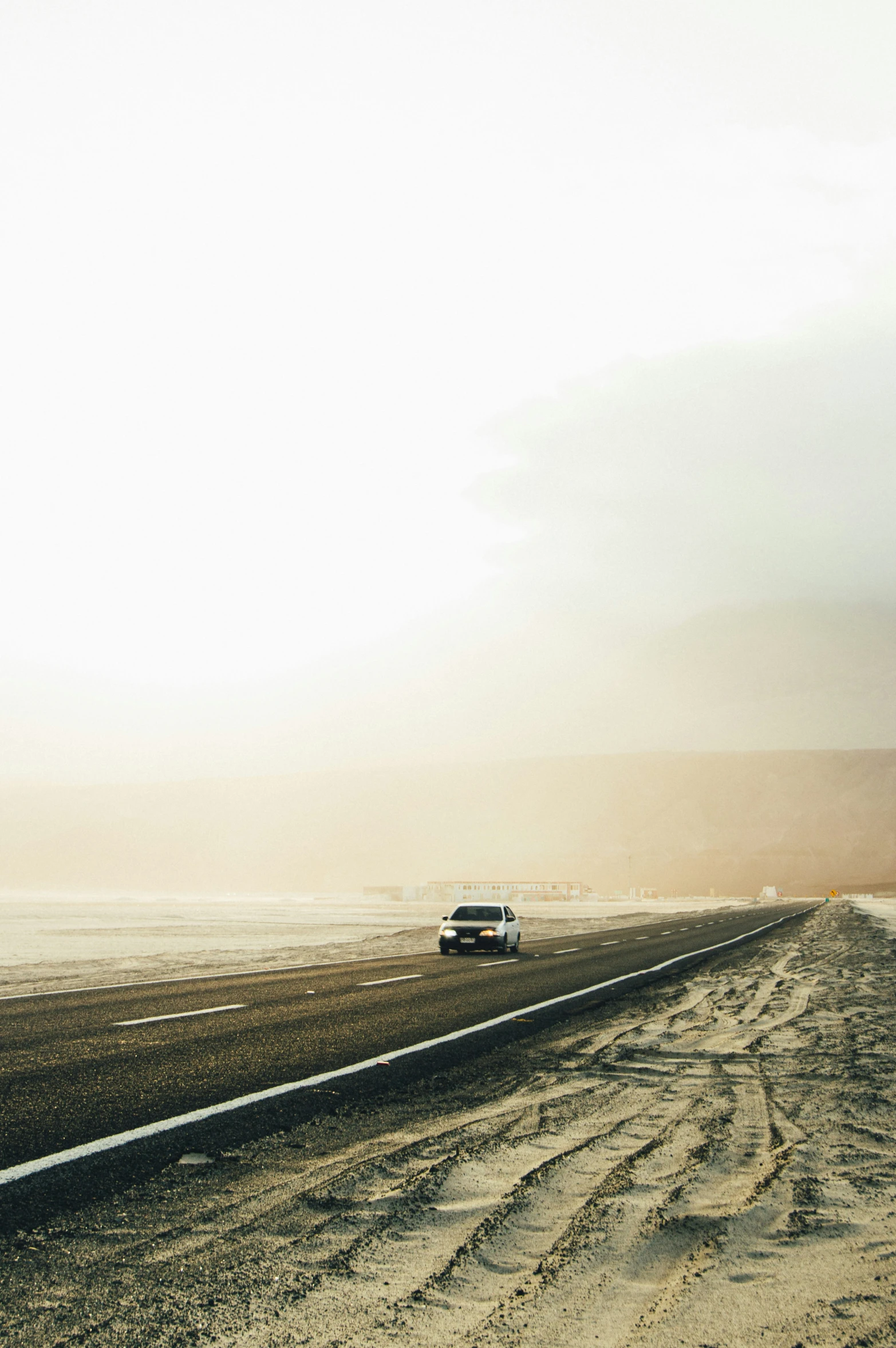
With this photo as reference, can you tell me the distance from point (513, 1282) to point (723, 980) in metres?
14.7

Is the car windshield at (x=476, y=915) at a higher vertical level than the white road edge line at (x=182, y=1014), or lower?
lower

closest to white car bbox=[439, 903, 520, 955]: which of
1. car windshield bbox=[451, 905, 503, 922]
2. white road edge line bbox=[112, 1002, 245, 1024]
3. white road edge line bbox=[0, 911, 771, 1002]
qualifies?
car windshield bbox=[451, 905, 503, 922]

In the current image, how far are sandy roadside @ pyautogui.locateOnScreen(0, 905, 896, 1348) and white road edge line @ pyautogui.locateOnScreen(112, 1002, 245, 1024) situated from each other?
4.61 metres

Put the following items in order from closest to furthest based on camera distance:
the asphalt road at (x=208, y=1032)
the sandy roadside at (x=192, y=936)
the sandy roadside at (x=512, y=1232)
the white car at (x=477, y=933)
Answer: the sandy roadside at (x=512, y=1232)
the asphalt road at (x=208, y=1032)
the sandy roadside at (x=192, y=936)
the white car at (x=477, y=933)

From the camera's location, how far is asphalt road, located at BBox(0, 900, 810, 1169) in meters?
6.69

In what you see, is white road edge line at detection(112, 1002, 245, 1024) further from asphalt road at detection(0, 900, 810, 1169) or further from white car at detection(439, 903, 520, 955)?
white car at detection(439, 903, 520, 955)

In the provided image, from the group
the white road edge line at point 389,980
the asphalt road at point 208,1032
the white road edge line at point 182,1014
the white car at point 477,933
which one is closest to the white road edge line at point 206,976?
the asphalt road at point 208,1032

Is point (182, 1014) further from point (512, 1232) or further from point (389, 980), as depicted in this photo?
point (512, 1232)

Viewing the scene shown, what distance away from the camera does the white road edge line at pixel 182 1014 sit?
35.9ft

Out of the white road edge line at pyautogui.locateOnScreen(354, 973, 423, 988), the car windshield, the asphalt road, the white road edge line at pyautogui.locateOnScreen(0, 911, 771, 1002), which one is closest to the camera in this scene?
the asphalt road

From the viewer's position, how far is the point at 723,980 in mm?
17188

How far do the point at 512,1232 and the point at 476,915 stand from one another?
2356cm

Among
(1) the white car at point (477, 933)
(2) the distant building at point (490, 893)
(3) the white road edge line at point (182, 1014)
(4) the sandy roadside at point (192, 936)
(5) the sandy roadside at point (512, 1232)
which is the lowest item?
(2) the distant building at point (490, 893)

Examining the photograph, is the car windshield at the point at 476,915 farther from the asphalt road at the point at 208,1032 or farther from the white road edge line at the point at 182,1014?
the white road edge line at the point at 182,1014
